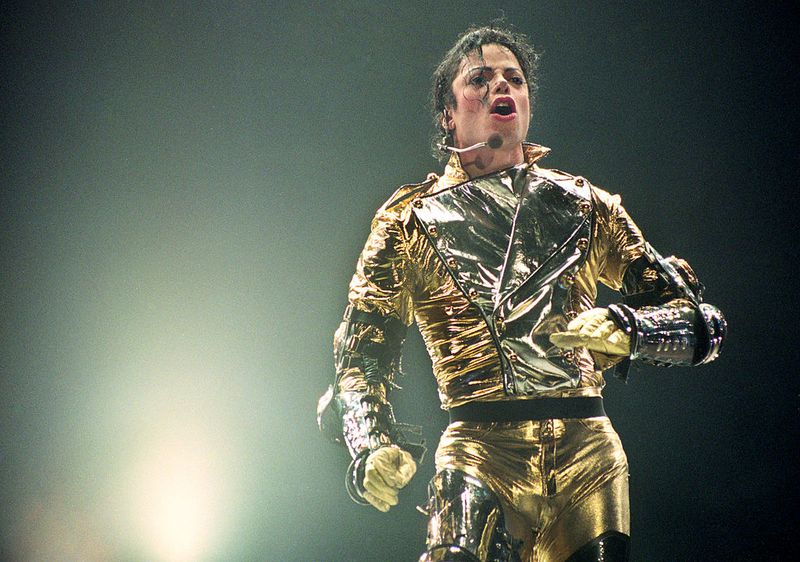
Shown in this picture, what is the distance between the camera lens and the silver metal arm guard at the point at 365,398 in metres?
1.74

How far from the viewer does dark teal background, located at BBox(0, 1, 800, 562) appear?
10.0ft

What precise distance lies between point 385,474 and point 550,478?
0.33 metres

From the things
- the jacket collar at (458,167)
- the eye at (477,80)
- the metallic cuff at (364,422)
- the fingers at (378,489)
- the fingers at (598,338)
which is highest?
the eye at (477,80)

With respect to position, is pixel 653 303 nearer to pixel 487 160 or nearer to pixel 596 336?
pixel 596 336

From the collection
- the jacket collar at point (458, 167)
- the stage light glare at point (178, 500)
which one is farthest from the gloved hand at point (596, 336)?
the stage light glare at point (178, 500)

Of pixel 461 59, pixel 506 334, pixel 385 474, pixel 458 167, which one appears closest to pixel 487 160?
pixel 458 167

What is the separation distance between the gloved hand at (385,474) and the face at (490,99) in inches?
32.5

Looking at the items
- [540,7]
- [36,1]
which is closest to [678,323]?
[540,7]

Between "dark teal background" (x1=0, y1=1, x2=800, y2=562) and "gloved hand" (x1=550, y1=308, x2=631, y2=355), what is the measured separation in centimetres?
154

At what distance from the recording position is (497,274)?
1.81m

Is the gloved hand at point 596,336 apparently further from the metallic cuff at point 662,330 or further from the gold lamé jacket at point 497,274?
the gold lamé jacket at point 497,274

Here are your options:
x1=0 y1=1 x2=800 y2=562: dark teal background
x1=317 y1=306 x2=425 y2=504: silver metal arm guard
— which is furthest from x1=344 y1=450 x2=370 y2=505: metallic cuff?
x1=0 y1=1 x2=800 y2=562: dark teal background

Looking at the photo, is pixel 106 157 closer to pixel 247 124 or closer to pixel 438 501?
pixel 247 124

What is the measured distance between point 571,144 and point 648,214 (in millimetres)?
403
